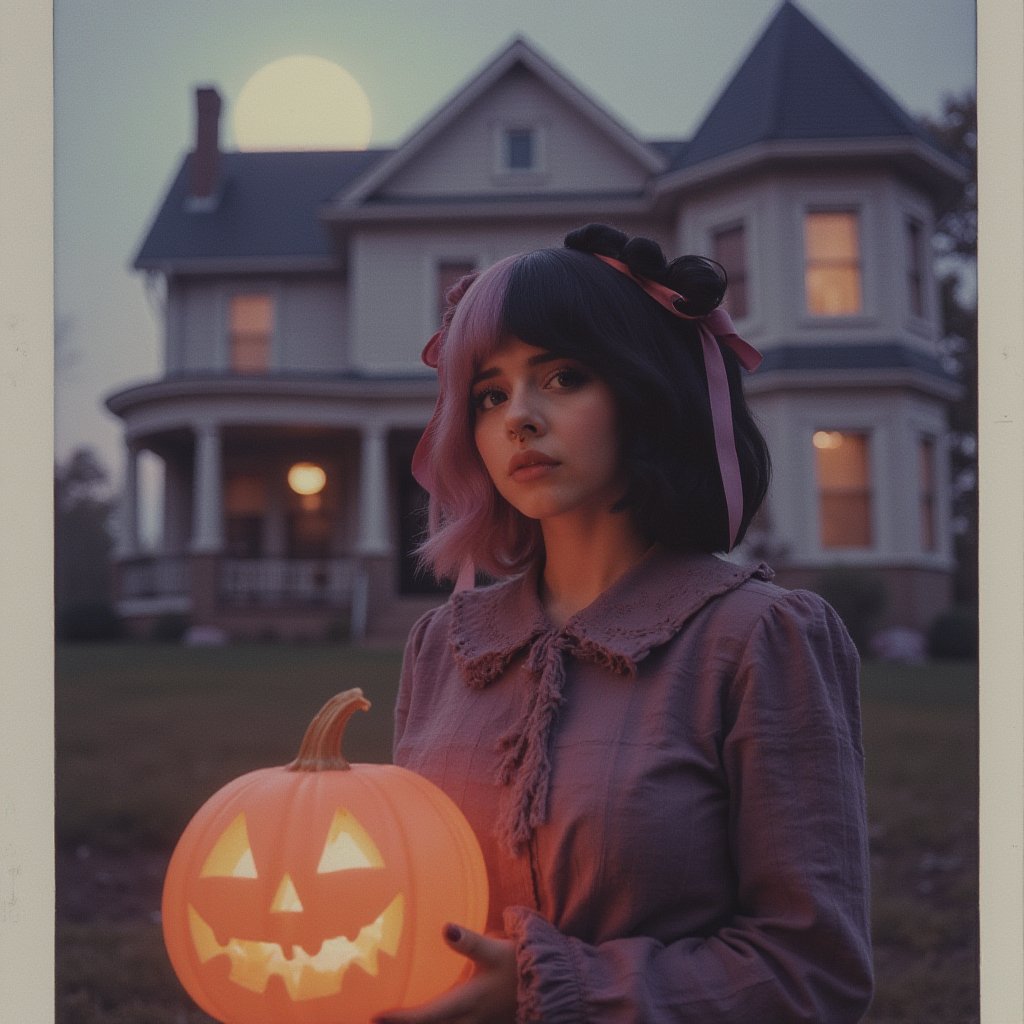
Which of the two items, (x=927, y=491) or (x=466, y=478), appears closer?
(x=466, y=478)

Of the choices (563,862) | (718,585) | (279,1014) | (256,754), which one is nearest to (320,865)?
(279,1014)

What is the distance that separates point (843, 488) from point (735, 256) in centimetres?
348

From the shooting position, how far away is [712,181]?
16.3 metres

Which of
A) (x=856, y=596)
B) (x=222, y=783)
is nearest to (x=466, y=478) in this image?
(x=222, y=783)

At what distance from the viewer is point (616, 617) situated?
1.91 m

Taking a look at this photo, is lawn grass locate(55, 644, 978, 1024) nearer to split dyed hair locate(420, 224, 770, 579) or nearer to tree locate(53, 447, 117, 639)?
split dyed hair locate(420, 224, 770, 579)

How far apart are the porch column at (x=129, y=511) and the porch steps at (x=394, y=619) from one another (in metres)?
4.81

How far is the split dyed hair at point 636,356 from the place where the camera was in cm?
186

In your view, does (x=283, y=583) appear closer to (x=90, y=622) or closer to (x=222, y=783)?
(x=90, y=622)

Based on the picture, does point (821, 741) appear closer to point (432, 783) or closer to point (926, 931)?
point (432, 783)

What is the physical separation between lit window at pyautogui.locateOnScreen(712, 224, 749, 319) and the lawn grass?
6.71m

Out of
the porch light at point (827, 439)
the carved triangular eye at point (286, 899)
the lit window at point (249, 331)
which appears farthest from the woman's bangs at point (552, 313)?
the lit window at point (249, 331)

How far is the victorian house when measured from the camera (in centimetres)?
1591

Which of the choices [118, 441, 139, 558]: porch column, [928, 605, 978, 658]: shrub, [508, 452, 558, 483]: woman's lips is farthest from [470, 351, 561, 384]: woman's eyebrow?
[118, 441, 139, 558]: porch column
